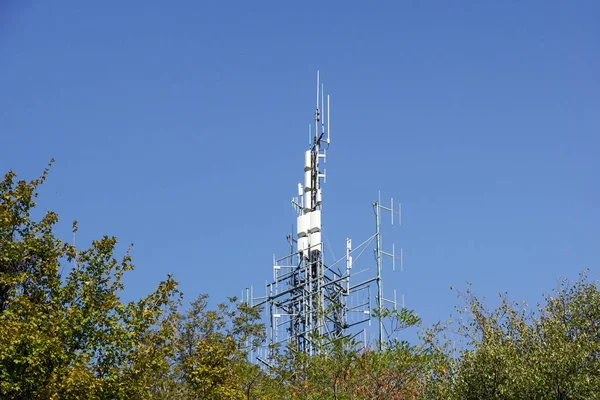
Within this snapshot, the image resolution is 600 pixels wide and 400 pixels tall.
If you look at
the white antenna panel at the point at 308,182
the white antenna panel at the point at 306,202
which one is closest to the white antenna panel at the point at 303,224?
the white antenna panel at the point at 306,202

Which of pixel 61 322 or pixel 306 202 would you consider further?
pixel 306 202

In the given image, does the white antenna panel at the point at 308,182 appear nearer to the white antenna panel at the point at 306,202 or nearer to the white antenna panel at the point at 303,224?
the white antenna panel at the point at 306,202

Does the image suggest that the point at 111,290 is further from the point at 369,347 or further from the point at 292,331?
the point at 292,331

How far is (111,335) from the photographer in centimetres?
2359

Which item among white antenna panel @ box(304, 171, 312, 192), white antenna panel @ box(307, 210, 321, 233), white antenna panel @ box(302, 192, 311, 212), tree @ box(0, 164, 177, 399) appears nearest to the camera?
tree @ box(0, 164, 177, 399)

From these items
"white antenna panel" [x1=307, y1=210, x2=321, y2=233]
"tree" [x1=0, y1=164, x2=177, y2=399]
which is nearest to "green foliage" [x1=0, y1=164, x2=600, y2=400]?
"tree" [x1=0, y1=164, x2=177, y2=399]

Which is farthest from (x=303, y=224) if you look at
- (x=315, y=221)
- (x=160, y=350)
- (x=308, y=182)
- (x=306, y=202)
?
(x=160, y=350)

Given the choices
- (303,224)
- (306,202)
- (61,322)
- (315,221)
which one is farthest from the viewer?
(306,202)

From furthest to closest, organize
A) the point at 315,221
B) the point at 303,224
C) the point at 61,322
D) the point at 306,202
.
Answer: the point at 306,202
the point at 303,224
the point at 315,221
the point at 61,322

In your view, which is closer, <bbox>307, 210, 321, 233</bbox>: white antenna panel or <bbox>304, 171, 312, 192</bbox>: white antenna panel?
<bbox>307, 210, 321, 233</bbox>: white antenna panel

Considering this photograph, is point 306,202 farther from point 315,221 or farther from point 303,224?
point 315,221

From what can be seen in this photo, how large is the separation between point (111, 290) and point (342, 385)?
6631 mm

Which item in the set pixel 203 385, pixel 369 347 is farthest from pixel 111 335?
pixel 369 347

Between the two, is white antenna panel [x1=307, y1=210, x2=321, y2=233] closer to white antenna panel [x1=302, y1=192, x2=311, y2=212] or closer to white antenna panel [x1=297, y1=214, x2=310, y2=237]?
white antenna panel [x1=297, y1=214, x2=310, y2=237]
